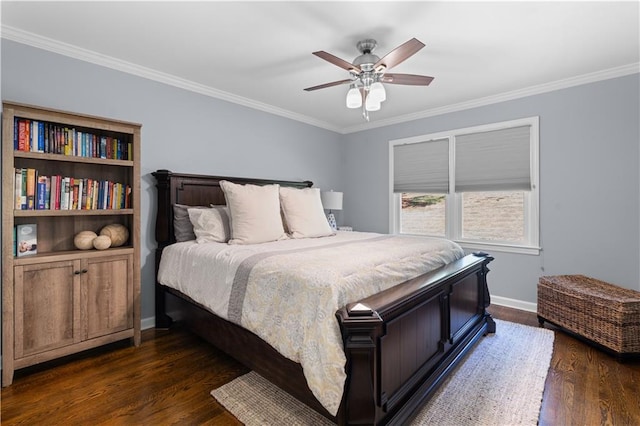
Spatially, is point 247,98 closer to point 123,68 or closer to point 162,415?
point 123,68

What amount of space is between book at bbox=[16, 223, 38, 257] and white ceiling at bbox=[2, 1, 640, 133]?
1412 millimetres

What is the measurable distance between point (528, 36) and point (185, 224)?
A: 326 cm

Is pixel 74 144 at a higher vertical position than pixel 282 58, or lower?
lower

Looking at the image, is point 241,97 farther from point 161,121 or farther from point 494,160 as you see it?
point 494,160

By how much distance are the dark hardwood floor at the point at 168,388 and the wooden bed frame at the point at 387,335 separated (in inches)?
10.4

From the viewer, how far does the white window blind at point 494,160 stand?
3.52m

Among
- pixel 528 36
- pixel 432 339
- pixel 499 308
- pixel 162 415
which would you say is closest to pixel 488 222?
pixel 499 308

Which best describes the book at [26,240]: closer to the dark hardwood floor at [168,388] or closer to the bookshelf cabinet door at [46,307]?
the bookshelf cabinet door at [46,307]

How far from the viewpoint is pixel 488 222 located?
3.84 m

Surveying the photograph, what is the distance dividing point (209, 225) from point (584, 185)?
12.3 feet

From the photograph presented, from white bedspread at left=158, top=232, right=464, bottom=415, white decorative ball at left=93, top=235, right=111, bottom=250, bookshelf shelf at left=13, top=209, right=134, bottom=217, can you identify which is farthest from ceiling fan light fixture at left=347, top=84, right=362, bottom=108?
white decorative ball at left=93, top=235, right=111, bottom=250

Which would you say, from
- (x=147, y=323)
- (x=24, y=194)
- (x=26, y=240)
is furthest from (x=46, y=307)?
(x=147, y=323)

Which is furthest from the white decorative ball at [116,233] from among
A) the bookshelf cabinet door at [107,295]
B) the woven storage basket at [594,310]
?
the woven storage basket at [594,310]

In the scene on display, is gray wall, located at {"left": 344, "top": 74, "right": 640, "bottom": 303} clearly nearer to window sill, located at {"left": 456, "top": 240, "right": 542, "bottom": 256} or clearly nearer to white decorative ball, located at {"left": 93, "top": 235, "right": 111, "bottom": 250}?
window sill, located at {"left": 456, "top": 240, "right": 542, "bottom": 256}
